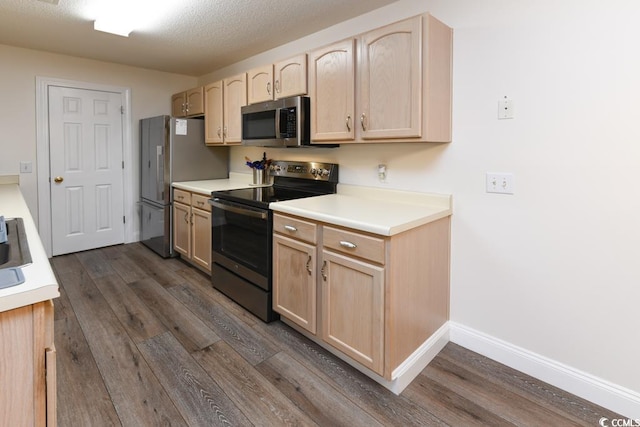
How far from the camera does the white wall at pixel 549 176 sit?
1.61 meters

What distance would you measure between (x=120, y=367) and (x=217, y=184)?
2.02m

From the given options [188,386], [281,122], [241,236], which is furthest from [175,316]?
[281,122]

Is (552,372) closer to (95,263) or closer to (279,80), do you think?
(279,80)

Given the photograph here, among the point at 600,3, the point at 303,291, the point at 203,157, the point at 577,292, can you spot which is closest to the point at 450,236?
the point at 577,292

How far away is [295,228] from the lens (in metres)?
2.14

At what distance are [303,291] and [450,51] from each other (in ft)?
5.44

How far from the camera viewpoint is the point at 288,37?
313 centimetres

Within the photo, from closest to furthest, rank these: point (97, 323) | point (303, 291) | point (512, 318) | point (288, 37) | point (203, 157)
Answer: point (512, 318)
point (303, 291)
point (97, 323)
point (288, 37)
point (203, 157)

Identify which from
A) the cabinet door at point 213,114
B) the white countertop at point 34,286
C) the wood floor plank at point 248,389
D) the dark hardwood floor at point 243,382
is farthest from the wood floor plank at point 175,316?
the cabinet door at point 213,114

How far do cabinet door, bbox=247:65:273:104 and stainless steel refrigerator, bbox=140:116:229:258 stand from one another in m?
1.01

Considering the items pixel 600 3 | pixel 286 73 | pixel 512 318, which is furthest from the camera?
pixel 286 73

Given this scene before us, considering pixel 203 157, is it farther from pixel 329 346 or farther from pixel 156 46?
pixel 329 346

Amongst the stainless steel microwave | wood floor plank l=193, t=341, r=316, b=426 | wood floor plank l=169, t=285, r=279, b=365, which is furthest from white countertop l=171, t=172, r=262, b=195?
wood floor plank l=193, t=341, r=316, b=426

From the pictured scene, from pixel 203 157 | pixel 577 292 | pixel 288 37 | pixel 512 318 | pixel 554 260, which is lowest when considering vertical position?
pixel 512 318
